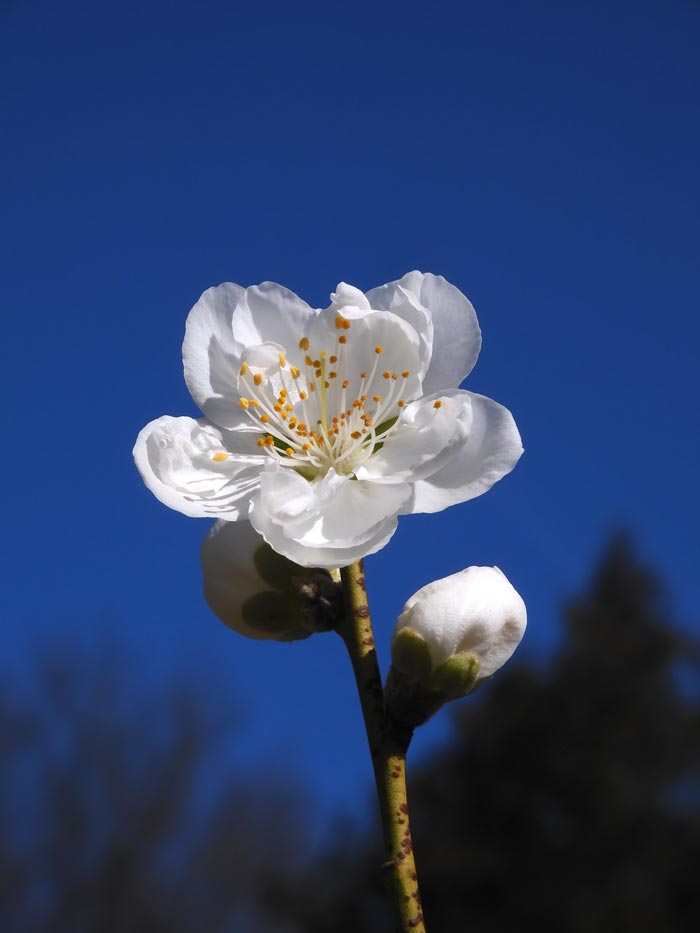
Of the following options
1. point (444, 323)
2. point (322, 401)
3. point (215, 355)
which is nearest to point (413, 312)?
point (444, 323)

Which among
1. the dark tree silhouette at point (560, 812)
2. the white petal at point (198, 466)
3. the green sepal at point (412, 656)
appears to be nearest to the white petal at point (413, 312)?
the white petal at point (198, 466)

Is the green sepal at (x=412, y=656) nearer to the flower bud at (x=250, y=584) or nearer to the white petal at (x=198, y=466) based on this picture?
the flower bud at (x=250, y=584)

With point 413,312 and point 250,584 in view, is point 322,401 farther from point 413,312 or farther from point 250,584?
point 250,584

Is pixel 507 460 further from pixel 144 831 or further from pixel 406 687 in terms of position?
pixel 144 831

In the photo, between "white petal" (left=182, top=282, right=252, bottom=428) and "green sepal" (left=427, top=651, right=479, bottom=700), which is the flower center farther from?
"green sepal" (left=427, top=651, right=479, bottom=700)

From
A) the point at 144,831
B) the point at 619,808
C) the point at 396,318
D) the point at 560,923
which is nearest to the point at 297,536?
the point at 396,318

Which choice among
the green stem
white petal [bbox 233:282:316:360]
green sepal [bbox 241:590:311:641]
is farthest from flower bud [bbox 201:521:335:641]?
white petal [bbox 233:282:316:360]
